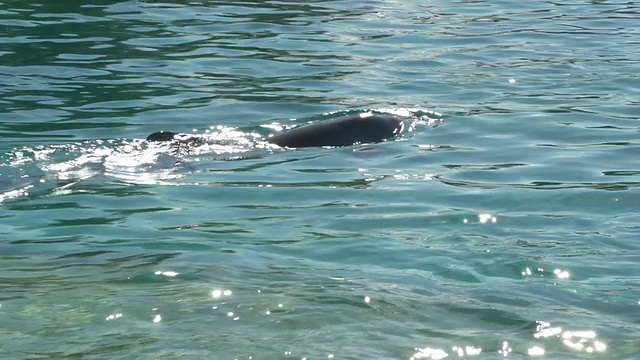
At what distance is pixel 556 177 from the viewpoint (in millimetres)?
9812

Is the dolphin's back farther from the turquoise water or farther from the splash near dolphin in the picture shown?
the turquoise water

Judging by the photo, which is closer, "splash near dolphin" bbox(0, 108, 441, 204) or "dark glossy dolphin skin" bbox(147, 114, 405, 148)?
"splash near dolphin" bbox(0, 108, 441, 204)

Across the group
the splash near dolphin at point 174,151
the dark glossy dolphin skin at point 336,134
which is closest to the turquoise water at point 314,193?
the splash near dolphin at point 174,151

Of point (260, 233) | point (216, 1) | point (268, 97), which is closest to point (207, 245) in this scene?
point (260, 233)

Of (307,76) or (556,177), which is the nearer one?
(556,177)

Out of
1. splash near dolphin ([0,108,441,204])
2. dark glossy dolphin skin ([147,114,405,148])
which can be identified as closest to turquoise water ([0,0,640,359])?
splash near dolphin ([0,108,441,204])

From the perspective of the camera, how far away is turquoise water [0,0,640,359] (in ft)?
20.9

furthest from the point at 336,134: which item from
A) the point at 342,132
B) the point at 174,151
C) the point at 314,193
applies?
the point at 314,193

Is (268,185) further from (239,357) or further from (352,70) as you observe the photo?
(352,70)

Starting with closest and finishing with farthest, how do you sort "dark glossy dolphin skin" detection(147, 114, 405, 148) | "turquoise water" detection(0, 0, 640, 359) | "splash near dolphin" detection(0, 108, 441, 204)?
"turquoise water" detection(0, 0, 640, 359) → "splash near dolphin" detection(0, 108, 441, 204) → "dark glossy dolphin skin" detection(147, 114, 405, 148)

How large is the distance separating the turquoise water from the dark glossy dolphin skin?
20cm

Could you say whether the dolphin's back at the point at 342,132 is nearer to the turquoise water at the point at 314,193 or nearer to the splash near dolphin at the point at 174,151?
the splash near dolphin at the point at 174,151

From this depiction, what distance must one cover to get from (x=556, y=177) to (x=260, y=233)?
8.83 feet

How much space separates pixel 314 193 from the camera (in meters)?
9.43
